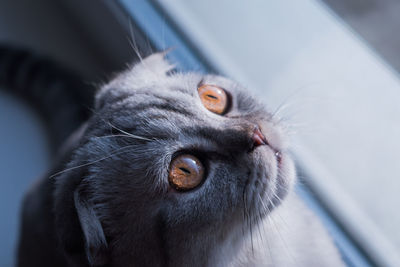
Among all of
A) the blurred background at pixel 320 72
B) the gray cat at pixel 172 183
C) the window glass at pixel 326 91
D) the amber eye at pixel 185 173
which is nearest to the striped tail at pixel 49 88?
the blurred background at pixel 320 72

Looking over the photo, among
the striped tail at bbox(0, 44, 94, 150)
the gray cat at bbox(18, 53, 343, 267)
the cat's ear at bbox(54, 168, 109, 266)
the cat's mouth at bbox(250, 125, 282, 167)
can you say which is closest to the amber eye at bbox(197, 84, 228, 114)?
the gray cat at bbox(18, 53, 343, 267)

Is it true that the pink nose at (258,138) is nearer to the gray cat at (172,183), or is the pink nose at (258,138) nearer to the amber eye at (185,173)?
the gray cat at (172,183)

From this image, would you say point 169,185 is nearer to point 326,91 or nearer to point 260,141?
point 260,141

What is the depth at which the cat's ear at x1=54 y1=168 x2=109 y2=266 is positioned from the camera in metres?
0.68

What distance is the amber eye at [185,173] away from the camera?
724 mm

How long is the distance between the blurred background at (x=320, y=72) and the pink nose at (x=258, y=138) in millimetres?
191

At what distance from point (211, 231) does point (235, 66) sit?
2.12 ft

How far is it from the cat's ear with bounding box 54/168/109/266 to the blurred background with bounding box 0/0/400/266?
507 mm

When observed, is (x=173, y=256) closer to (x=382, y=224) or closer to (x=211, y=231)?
(x=211, y=231)

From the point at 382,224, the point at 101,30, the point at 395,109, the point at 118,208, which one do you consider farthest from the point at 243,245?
the point at 101,30

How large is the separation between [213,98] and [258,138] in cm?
16

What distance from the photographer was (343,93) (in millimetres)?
1094

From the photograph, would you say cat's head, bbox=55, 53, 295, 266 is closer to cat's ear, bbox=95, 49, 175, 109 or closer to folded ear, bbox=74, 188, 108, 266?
folded ear, bbox=74, 188, 108, 266

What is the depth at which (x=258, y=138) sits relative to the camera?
76 centimetres
